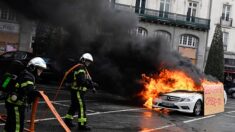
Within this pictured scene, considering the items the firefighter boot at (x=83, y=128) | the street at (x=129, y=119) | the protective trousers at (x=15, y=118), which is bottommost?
the street at (x=129, y=119)

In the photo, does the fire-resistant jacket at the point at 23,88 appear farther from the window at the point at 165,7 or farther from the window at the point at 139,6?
the window at the point at 165,7

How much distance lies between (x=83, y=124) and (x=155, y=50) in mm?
7434

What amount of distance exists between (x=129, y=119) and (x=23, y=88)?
20.9 ft

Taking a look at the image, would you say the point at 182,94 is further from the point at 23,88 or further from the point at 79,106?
the point at 23,88

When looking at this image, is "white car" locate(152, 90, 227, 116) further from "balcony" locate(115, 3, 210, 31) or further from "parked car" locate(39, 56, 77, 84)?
"balcony" locate(115, 3, 210, 31)

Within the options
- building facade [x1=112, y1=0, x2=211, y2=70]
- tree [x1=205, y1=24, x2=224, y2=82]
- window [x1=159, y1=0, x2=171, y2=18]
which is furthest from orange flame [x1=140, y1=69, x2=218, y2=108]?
window [x1=159, y1=0, x2=171, y2=18]

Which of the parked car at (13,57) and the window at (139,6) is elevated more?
the window at (139,6)

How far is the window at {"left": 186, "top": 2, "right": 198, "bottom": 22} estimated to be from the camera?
46.4 m

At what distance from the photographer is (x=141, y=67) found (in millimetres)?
17750

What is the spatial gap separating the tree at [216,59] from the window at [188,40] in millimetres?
4467

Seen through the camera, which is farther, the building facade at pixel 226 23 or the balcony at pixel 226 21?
the balcony at pixel 226 21

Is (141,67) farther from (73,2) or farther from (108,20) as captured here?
(73,2)

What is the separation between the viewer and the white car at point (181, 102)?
1598 centimetres

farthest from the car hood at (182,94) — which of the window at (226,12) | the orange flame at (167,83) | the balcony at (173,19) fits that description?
the window at (226,12)
